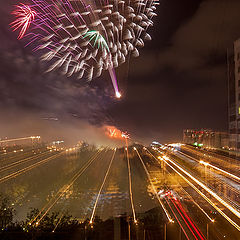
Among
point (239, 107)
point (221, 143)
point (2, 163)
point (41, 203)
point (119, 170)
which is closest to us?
point (41, 203)

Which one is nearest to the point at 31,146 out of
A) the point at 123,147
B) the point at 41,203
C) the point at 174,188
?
the point at 123,147

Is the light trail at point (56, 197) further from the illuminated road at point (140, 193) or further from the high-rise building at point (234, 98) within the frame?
the high-rise building at point (234, 98)

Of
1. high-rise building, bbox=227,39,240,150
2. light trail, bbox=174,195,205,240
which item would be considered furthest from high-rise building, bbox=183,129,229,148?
light trail, bbox=174,195,205,240

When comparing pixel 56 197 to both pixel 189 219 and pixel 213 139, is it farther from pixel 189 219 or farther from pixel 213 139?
pixel 213 139

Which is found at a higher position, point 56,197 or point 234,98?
point 234,98

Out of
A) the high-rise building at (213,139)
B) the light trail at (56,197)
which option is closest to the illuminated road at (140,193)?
the light trail at (56,197)

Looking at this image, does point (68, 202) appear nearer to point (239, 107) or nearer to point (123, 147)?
point (239, 107)

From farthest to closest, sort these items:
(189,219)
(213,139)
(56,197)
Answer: (213,139) → (56,197) → (189,219)

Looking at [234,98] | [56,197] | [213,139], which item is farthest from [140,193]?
[213,139]
